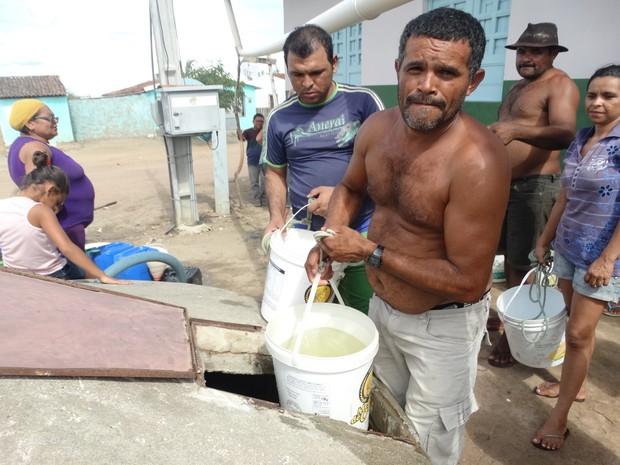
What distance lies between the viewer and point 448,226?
1491 millimetres

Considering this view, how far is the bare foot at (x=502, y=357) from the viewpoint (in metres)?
3.37

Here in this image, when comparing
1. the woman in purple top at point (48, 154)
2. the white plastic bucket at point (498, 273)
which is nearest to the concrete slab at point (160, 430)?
the woman in purple top at point (48, 154)

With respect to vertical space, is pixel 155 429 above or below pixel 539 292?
above

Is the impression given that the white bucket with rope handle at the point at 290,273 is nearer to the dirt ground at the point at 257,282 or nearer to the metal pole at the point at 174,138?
the dirt ground at the point at 257,282

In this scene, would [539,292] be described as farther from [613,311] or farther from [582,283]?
[613,311]

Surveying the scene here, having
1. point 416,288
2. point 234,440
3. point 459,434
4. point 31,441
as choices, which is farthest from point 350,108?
point 31,441

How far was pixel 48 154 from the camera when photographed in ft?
11.3

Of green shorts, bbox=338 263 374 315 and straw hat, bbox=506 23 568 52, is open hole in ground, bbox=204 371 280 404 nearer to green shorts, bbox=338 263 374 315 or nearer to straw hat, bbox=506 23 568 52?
green shorts, bbox=338 263 374 315

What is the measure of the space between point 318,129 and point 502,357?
88.4 inches

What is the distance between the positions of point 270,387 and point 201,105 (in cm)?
550

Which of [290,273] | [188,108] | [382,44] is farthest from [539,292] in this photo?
[382,44]

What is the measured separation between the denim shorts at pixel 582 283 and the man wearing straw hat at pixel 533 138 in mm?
761

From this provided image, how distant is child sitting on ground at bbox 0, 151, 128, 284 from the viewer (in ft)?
9.18

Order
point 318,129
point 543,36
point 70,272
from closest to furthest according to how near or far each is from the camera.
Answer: point 318,129 → point 543,36 → point 70,272
